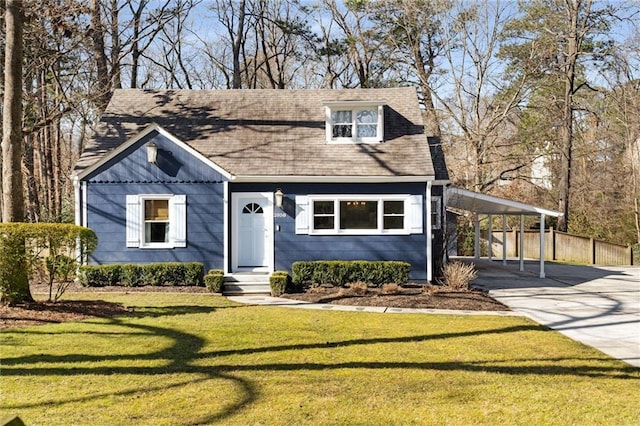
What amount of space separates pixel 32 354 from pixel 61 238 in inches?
152

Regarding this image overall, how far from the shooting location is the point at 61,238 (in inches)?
391

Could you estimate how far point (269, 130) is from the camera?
53.1 feet

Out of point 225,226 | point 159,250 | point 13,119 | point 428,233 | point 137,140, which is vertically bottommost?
point 159,250

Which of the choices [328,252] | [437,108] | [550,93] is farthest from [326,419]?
[550,93]

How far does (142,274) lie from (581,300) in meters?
10.9

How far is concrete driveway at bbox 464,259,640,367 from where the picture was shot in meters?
8.38

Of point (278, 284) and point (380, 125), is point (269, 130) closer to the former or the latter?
point (380, 125)

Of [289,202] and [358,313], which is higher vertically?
[289,202]

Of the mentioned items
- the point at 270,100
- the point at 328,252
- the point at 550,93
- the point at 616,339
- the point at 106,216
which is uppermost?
the point at 550,93

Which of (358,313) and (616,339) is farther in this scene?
(358,313)

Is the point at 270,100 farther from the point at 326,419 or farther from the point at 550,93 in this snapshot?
the point at 550,93

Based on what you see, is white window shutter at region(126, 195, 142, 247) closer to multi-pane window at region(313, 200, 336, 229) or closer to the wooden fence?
multi-pane window at region(313, 200, 336, 229)

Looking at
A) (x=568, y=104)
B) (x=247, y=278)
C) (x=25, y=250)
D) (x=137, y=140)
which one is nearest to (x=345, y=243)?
(x=247, y=278)

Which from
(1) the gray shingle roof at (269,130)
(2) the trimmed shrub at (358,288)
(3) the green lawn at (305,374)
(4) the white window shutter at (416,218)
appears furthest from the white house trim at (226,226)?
(3) the green lawn at (305,374)
